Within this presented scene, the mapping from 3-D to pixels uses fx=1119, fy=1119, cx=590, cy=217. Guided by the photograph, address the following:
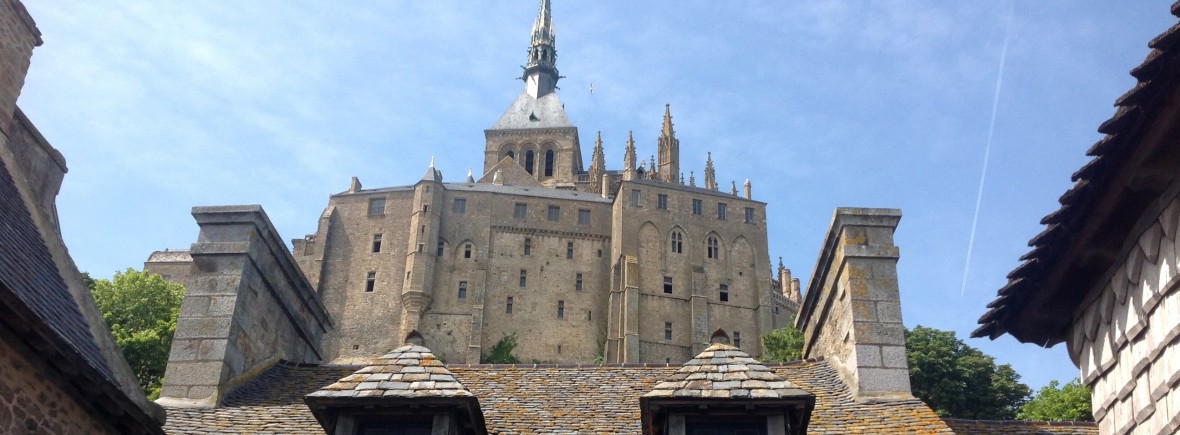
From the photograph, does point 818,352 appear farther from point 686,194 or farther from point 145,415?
point 686,194

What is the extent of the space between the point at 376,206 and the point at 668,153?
33006mm

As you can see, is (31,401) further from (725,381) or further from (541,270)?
(541,270)

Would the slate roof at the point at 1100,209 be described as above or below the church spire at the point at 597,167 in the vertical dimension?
below

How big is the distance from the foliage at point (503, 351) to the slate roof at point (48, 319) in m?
73.9

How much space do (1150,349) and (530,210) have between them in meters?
85.1

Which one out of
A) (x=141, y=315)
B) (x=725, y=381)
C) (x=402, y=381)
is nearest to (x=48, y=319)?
(x=402, y=381)

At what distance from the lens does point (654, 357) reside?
272 feet

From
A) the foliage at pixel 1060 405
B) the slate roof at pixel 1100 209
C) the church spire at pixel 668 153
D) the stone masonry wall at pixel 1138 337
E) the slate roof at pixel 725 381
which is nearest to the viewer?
the slate roof at pixel 1100 209

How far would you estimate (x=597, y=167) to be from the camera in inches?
4375

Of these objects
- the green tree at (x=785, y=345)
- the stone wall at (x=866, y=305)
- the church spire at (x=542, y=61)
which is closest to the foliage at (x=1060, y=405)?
the green tree at (x=785, y=345)

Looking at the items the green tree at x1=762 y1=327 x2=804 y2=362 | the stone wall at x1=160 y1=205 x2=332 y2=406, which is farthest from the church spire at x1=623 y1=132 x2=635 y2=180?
the stone wall at x1=160 y1=205 x2=332 y2=406

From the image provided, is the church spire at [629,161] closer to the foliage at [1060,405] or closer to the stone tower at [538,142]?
the stone tower at [538,142]

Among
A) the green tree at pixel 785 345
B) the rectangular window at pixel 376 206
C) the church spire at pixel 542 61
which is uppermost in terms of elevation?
the church spire at pixel 542 61

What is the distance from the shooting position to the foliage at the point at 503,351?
273 feet
